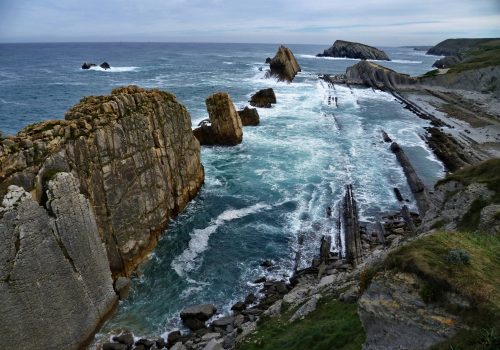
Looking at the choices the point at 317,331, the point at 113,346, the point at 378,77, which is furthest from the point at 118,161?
the point at 378,77

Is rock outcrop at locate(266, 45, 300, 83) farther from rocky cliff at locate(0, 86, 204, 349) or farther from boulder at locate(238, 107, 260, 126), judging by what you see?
rocky cliff at locate(0, 86, 204, 349)

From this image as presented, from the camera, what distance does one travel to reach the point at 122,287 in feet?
83.4

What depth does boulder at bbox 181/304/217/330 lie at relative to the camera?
23061 millimetres

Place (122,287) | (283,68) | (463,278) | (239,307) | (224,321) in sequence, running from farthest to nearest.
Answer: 1. (283,68)
2. (122,287)
3. (239,307)
4. (224,321)
5. (463,278)

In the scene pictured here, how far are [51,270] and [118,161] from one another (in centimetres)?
955

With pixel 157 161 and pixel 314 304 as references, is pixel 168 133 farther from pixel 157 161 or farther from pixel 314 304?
pixel 314 304

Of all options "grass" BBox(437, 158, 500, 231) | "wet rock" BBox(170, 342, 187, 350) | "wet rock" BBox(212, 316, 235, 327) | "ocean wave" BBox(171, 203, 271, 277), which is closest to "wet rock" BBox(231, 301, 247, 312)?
"wet rock" BBox(212, 316, 235, 327)

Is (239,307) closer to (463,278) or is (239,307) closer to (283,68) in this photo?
(463,278)

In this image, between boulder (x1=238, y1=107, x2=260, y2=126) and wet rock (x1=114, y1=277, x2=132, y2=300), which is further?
boulder (x1=238, y1=107, x2=260, y2=126)

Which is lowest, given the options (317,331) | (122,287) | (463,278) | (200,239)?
(122,287)

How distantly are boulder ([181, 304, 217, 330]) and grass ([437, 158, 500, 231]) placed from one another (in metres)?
15.5

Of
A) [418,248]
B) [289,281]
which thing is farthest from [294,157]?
[418,248]

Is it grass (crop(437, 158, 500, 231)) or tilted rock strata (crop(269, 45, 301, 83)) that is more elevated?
tilted rock strata (crop(269, 45, 301, 83))

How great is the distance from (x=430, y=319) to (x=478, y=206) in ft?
40.5
